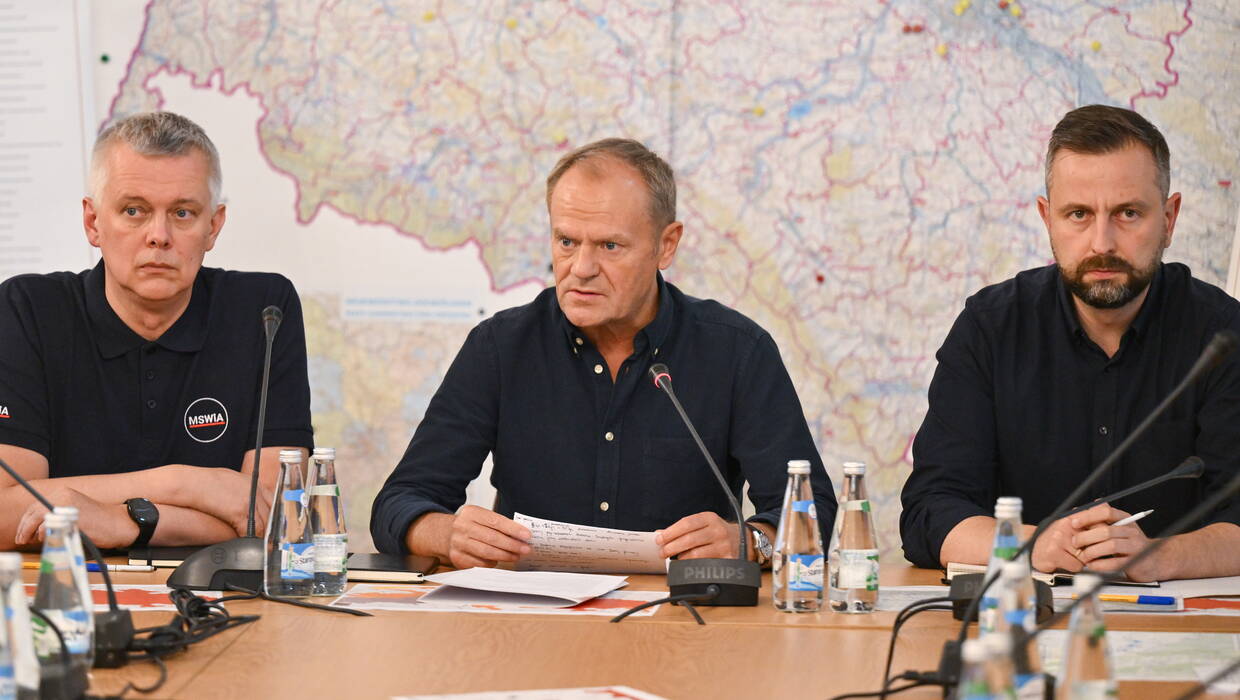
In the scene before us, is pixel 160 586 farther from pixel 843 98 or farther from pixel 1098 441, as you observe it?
pixel 843 98

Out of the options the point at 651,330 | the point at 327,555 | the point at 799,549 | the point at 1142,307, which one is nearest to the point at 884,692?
the point at 799,549

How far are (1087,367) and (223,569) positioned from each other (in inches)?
65.9

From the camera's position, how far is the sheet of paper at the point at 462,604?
1844 millimetres

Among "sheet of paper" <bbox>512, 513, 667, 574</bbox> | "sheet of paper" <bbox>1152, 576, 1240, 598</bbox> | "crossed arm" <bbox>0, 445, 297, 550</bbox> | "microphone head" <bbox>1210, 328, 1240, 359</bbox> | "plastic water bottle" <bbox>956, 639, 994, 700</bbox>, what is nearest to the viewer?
"plastic water bottle" <bbox>956, 639, 994, 700</bbox>

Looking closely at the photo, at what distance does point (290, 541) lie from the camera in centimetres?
193

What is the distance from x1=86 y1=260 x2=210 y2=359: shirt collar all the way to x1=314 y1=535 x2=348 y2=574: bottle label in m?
0.88

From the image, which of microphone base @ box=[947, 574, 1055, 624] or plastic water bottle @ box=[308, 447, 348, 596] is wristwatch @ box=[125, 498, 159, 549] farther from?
microphone base @ box=[947, 574, 1055, 624]

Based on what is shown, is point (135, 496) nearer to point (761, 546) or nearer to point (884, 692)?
point (761, 546)

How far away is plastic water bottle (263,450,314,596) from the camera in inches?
75.9

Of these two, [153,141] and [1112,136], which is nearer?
[1112,136]

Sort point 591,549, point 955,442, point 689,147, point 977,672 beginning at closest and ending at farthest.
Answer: point 977,672 < point 591,549 < point 955,442 < point 689,147

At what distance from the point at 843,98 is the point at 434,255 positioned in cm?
119

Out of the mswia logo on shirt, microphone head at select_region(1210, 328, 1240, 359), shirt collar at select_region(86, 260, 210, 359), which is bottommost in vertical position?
the mswia logo on shirt


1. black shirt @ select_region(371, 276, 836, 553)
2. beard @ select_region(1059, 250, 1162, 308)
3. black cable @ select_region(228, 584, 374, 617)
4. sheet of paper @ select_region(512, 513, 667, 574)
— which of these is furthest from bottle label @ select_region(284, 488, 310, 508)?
beard @ select_region(1059, 250, 1162, 308)
